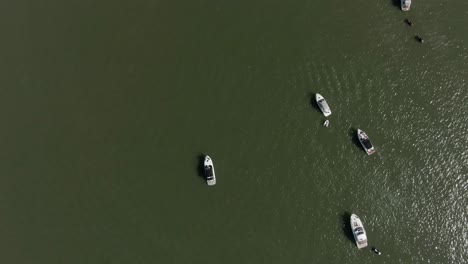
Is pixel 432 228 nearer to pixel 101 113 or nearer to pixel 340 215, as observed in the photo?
pixel 340 215

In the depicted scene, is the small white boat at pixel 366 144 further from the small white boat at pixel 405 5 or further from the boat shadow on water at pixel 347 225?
the small white boat at pixel 405 5

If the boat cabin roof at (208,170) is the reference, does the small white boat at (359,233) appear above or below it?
below

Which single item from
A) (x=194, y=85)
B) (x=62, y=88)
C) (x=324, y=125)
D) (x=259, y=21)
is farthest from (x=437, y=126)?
(x=62, y=88)

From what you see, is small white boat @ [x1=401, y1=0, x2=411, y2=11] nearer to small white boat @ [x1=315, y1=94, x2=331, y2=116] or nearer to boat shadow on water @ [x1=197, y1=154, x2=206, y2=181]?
small white boat @ [x1=315, y1=94, x2=331, y2=116]

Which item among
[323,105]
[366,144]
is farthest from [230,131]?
[366,144]

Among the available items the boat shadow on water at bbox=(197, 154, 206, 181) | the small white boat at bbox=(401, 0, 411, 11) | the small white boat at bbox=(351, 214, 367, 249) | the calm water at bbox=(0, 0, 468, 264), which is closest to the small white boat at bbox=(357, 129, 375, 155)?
the calm water at bbox=(0, 0, 468, 264)

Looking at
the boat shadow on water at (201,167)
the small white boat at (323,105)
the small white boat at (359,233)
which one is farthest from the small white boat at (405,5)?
the boat shadow on water at (201,167)
